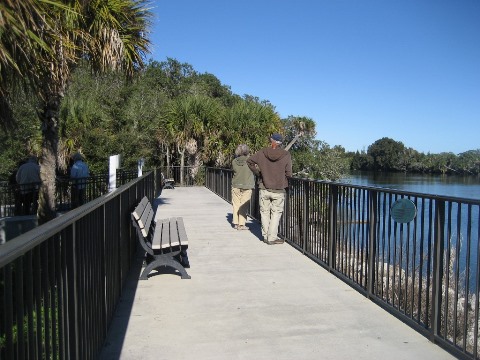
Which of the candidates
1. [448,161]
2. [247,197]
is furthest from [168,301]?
[448,161]

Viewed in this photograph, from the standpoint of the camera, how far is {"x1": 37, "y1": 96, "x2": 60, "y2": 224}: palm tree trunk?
10.2 m

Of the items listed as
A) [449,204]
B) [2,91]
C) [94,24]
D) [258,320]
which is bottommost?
[258,320]

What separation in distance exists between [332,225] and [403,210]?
1.82m

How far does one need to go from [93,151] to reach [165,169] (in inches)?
254

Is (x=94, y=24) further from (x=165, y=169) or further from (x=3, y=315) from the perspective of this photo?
(x=165, y=169)

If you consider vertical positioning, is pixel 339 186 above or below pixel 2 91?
below

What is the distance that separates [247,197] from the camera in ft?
32.4

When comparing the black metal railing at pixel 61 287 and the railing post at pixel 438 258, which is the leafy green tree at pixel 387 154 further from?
the black metal railing at pixel 61 287

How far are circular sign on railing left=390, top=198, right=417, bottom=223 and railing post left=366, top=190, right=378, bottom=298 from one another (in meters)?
0.44

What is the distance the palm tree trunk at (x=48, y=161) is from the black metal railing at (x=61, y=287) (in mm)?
6458

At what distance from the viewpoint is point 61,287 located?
7.94 ft

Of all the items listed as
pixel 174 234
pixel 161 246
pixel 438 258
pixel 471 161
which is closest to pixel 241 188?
pixel 174 234

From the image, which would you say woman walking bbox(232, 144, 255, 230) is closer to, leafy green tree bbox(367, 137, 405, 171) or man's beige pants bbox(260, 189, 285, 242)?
man's beige pants bbox(260, 189, 285, 242)

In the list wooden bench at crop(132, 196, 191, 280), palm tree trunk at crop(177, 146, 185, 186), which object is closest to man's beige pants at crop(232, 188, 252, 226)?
wooden bench at crop(132, 196, 191, 280)
